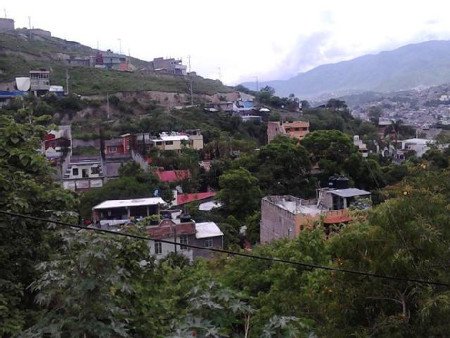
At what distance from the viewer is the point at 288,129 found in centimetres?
3681

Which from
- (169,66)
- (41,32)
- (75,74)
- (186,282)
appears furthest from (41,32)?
(186,282)

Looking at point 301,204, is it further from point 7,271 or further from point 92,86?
point 92,86

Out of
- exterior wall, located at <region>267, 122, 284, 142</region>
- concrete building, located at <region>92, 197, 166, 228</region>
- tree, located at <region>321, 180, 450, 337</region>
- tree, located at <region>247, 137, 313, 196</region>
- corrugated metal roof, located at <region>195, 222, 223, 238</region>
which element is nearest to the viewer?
tree, located at <region>321, 180, 450, 337</region>

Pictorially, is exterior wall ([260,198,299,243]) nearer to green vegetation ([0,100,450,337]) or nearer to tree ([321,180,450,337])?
green vegetation ([0,100,450,337])

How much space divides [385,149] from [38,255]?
39.0 meters

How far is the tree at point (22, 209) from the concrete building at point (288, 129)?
3174cm

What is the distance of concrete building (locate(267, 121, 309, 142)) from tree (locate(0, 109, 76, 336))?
31740mm

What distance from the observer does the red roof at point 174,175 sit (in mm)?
26672

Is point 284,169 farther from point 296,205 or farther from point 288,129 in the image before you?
point 288,129

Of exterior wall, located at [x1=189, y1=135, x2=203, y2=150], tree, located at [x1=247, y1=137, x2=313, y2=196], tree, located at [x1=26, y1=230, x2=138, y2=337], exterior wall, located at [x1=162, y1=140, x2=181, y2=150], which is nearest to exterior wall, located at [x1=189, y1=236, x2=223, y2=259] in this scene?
tree, located at [x1=247, y1=137, x2=313, y2=196]

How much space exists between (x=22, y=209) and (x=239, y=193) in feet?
56.1

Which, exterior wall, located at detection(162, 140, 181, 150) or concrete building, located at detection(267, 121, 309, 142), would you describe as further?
concrete building, located at detection(267, 121, 309, 142)

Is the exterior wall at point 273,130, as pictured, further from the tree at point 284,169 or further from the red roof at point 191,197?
the red roof at point 191,197

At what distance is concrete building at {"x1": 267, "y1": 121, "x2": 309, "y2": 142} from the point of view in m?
36.7
